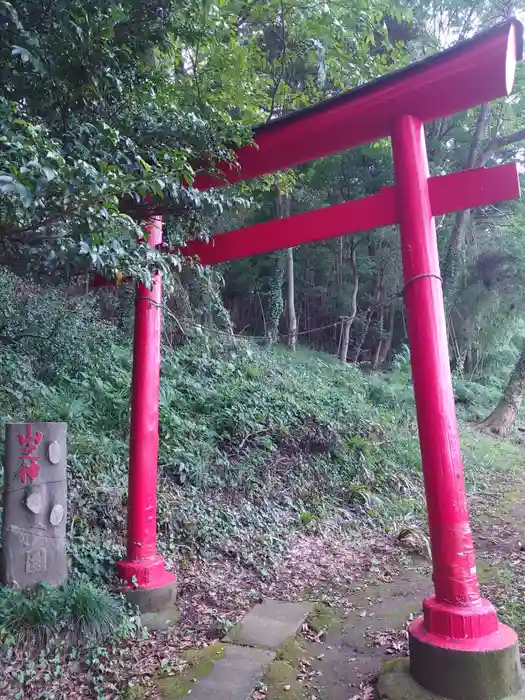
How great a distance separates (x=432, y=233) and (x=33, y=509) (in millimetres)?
3459

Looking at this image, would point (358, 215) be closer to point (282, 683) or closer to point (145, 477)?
point (145, 477)

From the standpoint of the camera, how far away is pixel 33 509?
12.5 feet

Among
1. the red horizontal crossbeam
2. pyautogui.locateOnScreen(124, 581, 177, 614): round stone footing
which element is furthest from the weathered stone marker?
the red horizontal crossbeam

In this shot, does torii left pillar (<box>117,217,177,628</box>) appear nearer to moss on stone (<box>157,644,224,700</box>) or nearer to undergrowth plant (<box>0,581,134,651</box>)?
undergrowth plant (<box>0,581,134,651</box>)

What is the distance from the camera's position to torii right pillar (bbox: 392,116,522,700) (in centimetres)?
292

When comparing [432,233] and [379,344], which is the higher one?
[379,344]

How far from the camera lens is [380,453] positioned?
28.5 ft

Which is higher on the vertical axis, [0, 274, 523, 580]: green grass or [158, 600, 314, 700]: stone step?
[0, 274, 523, 580]: green grass

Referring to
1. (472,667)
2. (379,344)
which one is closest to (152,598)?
(472,667)

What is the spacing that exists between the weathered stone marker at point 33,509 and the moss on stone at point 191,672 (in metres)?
1.12

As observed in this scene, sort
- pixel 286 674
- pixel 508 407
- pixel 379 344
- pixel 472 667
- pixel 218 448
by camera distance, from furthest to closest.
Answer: pixel 379 344
pixel 508 407
pixel 218 448
pixel 286 674
pixel 472 667

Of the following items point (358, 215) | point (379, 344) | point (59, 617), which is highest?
point (379, 344)

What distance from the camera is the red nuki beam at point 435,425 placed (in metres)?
3.07

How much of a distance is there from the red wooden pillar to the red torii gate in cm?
4
